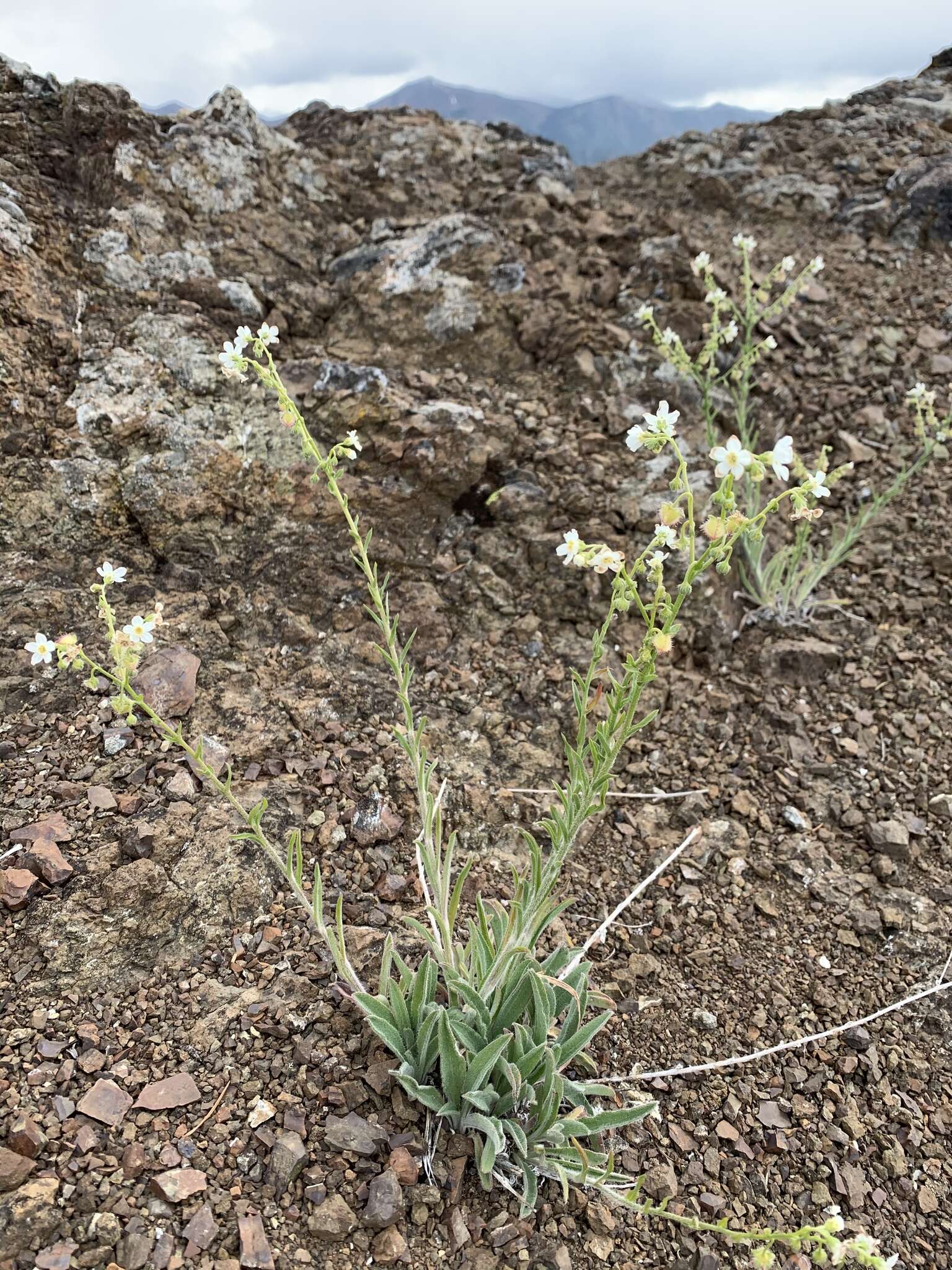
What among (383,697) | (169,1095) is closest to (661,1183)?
(169,1095)

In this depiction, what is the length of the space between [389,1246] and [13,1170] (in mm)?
887

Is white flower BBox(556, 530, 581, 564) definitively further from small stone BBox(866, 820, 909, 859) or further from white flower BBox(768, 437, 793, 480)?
small stone BBox(866, 820, 909, 859)

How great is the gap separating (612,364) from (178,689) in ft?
9.90

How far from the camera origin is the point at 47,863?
2.44 m

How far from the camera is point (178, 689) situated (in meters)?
3.05

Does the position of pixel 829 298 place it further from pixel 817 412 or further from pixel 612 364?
pixel 612 364

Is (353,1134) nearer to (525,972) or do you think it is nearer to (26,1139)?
(525,972)

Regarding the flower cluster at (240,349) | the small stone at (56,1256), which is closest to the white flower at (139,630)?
the flower cluster at (240,349)

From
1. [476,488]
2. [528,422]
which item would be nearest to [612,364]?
[528,422]

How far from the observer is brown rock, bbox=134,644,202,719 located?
300 centimetres

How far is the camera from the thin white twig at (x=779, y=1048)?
237 cm

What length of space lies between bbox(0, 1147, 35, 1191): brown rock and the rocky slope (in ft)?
0.15

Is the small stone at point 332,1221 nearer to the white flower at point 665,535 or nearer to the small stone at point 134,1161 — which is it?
the small stone at point 134,1161

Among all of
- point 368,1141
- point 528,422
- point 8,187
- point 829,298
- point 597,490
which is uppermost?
point 8,187
